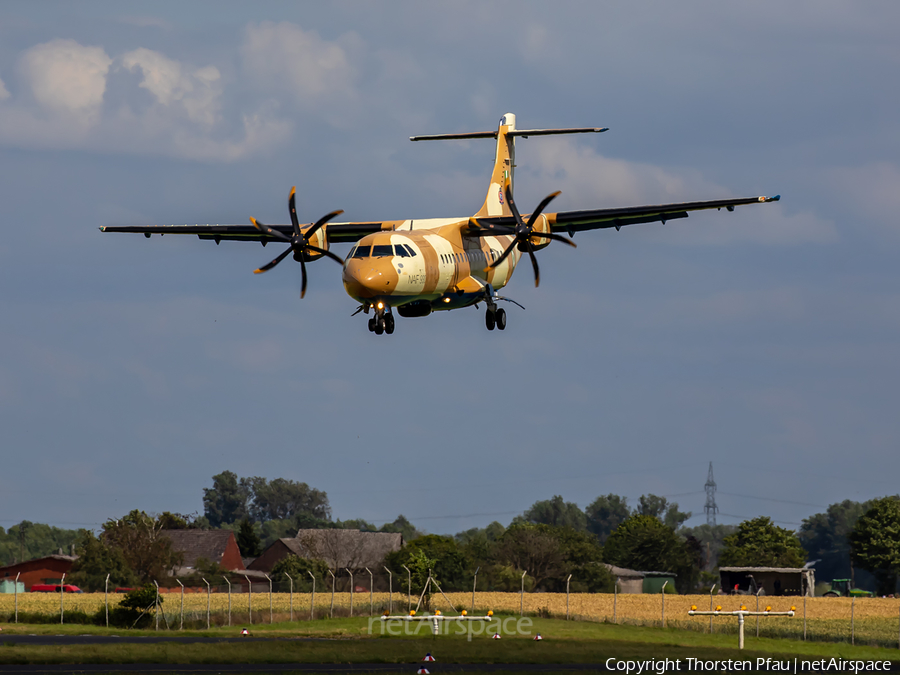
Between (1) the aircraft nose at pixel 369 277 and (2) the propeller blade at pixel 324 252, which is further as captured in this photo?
(2) the propeller blade at pixel 324 252

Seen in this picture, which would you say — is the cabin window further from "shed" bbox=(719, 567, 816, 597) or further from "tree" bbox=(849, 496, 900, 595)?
"tree" bbox=(849, 496, 900, 595)

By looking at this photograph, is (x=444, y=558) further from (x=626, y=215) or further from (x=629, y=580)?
(x=626, y=215)

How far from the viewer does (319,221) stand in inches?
1604

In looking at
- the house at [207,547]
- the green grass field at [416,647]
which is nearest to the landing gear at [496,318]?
the green grass field at [416,647]

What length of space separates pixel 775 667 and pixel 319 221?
22.4 m

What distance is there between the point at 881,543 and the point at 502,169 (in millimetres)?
74380

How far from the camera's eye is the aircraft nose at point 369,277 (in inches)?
1351

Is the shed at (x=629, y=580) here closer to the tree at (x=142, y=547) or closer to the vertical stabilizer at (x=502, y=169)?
the tree at (x=142, y=547)

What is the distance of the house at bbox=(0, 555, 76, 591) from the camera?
310ft

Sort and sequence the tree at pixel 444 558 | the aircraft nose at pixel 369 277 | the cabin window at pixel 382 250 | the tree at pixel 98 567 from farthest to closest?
the tree at pixel 444 558 < the tree at pixel 98 567 < the cabin window at pixel 382 250 < the aircraft nose at pixel 369 277

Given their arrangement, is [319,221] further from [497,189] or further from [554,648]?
[554,648]

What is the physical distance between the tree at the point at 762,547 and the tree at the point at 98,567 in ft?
174

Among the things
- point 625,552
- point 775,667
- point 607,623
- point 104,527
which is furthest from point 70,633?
point 625,552

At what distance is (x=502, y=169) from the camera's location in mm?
52156
